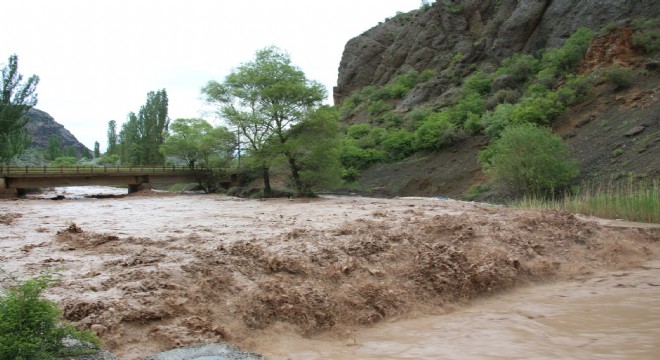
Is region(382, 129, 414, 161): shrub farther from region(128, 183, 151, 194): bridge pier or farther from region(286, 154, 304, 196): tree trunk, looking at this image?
region(128, 183, 151, 194): bridge pier

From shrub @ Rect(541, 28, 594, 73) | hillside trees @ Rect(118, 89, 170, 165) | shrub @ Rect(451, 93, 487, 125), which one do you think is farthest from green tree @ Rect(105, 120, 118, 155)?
shrub @ Rect(541, 28, 594, 73)

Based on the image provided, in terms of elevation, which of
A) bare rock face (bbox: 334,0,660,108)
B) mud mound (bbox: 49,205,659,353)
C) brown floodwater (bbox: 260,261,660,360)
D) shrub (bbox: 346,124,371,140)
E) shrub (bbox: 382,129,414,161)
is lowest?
brown floodwater (bbox: 260,261,660,360)

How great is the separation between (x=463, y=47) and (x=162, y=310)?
201ft

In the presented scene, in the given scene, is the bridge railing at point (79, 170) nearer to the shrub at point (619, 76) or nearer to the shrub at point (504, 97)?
the shrub at point (504, 97)

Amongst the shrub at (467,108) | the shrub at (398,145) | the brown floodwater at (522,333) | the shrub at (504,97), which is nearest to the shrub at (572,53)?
the shrub at (504,97)

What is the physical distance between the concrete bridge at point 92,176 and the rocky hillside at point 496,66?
18001 mm

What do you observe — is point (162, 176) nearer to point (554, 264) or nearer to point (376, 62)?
point (554, 264)

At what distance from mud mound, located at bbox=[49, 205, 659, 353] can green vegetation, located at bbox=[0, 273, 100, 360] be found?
1133 mm

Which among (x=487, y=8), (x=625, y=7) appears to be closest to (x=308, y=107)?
(x=625, y=7)

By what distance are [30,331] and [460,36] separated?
65782 millimetres

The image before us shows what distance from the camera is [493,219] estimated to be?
13.2 metres

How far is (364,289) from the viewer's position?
7367 mm

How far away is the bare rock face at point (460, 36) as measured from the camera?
4288 centimetres

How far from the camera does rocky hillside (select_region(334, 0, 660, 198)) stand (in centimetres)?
2591
